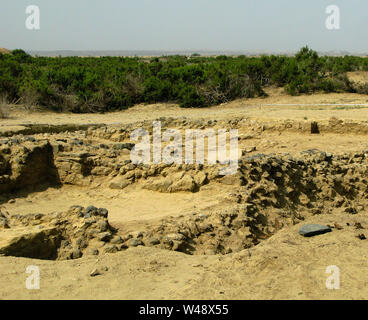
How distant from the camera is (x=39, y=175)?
7664 mm

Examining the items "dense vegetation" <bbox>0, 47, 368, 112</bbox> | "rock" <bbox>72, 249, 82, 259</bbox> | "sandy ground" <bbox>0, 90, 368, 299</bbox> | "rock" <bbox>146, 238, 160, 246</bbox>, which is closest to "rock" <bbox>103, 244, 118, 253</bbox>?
"sandy ground" <bbox>0, 90, 368, 299</bbox>

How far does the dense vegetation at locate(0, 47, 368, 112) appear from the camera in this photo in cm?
1573

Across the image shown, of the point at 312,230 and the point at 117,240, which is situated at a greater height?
the point at 117,240

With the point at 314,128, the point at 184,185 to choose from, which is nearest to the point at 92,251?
the point at 184,185

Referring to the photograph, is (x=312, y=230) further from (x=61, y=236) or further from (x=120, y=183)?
(x=120, y=183)

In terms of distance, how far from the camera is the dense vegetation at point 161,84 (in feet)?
51.6

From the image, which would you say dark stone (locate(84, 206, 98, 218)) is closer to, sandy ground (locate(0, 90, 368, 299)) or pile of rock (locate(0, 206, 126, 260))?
pile of rock (locate(0, 206, 126, 260))

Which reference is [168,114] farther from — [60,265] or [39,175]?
[60,265]

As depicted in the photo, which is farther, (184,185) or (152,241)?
(184,185)

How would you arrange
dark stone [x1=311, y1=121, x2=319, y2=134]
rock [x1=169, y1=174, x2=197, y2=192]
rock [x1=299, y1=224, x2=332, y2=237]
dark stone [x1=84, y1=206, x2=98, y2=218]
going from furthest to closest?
1. dark stone [x1=311, y1=121, x2=319, y2=134]
2. rock [x1=169, y1=174, x2=197, y2=192]
3. rock [x1=299, y1=224, x2=332, y2=237]
4. dark stone [x1=84, y1=206, x2=98, y2=218]

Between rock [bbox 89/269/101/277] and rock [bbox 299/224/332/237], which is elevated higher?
rock [bbox 89/269/101/277]

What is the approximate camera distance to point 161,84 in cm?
1702

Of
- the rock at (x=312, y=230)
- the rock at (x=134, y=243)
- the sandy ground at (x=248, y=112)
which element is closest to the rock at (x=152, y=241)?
the rock at (x=134, y=243)
